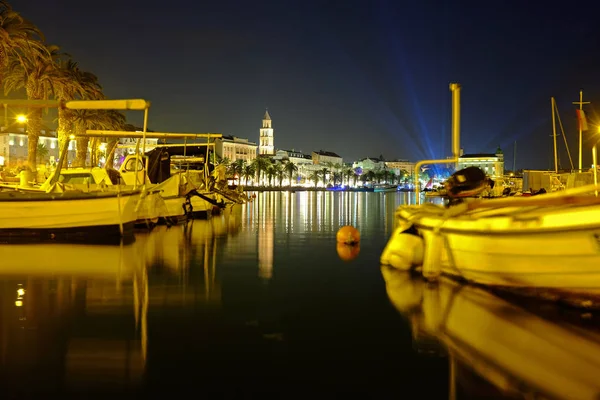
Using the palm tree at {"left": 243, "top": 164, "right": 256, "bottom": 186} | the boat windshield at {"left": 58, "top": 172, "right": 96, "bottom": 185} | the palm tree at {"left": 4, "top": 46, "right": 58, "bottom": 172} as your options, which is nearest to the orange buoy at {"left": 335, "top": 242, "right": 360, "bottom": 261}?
the boat windshield at {"left": 58, "top": 172, "right": 96, "bottom": 185}

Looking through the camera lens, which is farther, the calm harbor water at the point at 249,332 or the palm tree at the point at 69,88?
the palm tree at the point at 69,88

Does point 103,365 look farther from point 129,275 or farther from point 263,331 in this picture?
point 129,275

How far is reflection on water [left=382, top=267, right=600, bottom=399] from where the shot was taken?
4.80 meters

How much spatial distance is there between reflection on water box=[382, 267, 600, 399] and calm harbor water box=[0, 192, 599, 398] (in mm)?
26

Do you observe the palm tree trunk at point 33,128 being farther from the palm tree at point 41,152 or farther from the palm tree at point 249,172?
the palm tree at point 249,172

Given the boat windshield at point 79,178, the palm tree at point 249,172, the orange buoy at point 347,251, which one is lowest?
the orange buoy at point 347,251

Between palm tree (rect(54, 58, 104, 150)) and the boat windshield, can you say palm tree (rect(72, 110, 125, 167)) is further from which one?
the boat windshield

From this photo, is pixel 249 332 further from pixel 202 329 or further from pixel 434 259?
pixel 434 259

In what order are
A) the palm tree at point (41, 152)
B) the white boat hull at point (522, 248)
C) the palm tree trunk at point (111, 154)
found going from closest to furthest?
the white boat hull at point (522, 248)
the palm tree trunk at point (111, 154)
the palm tree at point (41, 152)

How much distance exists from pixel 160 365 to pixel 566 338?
173 inches

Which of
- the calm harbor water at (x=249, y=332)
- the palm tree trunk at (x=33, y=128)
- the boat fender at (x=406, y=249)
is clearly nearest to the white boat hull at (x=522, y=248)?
the boat fender at (x=406, y=249)

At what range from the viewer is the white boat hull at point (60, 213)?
15.2 metres

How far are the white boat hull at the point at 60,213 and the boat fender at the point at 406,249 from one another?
26.7 ft

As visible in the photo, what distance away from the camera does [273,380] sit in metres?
4.84
